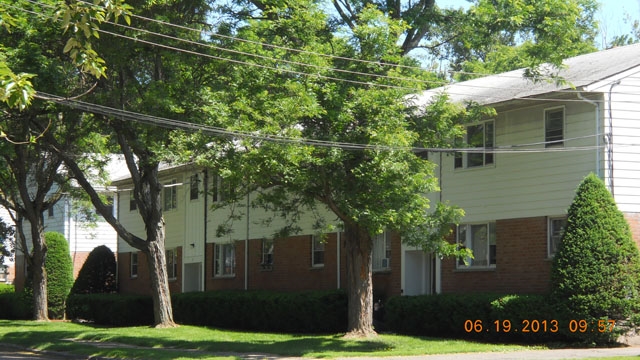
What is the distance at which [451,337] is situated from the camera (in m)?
24.9

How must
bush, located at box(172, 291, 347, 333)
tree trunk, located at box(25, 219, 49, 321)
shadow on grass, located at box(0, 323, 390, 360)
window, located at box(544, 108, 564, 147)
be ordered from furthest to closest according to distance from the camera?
tree trunk, located at box(25, 219, 49, 321) → bush, located at box(172, 291, 347, 333) → window, located at box(544, 108, 564, 147) → shadow on grass, located at box(0, 323, 390, 360)

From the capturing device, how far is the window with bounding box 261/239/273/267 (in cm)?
3556

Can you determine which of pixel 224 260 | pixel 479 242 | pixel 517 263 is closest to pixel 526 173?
pixel 517 263

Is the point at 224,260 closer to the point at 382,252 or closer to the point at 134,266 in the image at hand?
the point at 134,266

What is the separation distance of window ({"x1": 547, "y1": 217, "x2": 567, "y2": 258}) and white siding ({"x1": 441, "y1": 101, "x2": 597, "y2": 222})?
313 millimetres

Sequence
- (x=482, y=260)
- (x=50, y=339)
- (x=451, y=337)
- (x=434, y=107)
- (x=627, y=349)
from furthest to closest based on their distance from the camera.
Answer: (x=50, y=339) < (x=482, y=260) < (x=451, y=337) < (x=434, y=107) < (x=627, y=349)

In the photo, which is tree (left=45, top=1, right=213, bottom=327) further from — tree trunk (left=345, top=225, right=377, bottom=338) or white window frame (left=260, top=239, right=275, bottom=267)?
white window frame (left=260, top=239, right=275, bottom=267)

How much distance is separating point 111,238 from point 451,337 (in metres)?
30.0

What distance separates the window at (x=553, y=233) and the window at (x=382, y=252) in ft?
21.5

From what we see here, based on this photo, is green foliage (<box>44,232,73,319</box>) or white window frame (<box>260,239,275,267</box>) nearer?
white window frame (<box>260,239,275,267</box>)

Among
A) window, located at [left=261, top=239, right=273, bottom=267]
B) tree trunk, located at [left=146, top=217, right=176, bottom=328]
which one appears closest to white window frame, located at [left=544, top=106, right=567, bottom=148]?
tree trunk, located at [left=146, top=217, right=176, bottom=328]

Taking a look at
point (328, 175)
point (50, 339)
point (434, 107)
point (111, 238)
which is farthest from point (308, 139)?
point (111, 238)

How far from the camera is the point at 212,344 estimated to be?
82.2ft

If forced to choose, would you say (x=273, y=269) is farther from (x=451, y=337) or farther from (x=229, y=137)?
(x=229, y=137)
